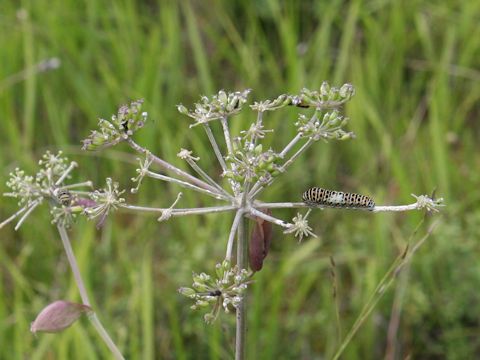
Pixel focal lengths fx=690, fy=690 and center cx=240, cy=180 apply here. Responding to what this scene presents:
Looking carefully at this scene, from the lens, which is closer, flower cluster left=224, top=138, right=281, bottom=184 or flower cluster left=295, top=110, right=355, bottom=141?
flower cluster left=224, top=138, right=281, bottom=184

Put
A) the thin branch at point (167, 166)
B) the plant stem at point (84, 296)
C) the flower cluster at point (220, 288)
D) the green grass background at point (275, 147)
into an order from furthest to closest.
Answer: the green grass background at point (275, 147), the plant stem at point (84, 296), the thin branch at point (167, 166), the flower cluster at point (220, 288)

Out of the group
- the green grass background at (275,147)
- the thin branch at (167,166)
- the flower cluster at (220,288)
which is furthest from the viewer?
the green grass background at (275,147)

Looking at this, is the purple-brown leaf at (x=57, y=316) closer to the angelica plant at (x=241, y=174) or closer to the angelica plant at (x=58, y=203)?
the angelica plant at (x=58, y=203)

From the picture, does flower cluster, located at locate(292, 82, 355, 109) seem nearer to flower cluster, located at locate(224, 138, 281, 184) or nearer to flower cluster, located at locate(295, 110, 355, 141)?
flower cluster, located at locate(295, 110, 355, 141)

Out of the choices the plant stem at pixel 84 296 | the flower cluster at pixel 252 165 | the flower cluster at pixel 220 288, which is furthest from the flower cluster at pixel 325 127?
the plant stem at pixel 84 296

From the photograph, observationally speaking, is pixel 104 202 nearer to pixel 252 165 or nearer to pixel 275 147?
pixel 252 165

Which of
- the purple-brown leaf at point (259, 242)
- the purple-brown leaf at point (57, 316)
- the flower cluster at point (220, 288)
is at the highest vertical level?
the purple-brown leaf at point (259, 242)

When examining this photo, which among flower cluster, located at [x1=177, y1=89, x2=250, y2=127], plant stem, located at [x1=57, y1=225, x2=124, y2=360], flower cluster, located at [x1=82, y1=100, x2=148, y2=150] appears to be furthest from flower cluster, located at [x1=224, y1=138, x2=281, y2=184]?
plant stem, located at [x1=57, y1=225, x2=124, y2=360]
